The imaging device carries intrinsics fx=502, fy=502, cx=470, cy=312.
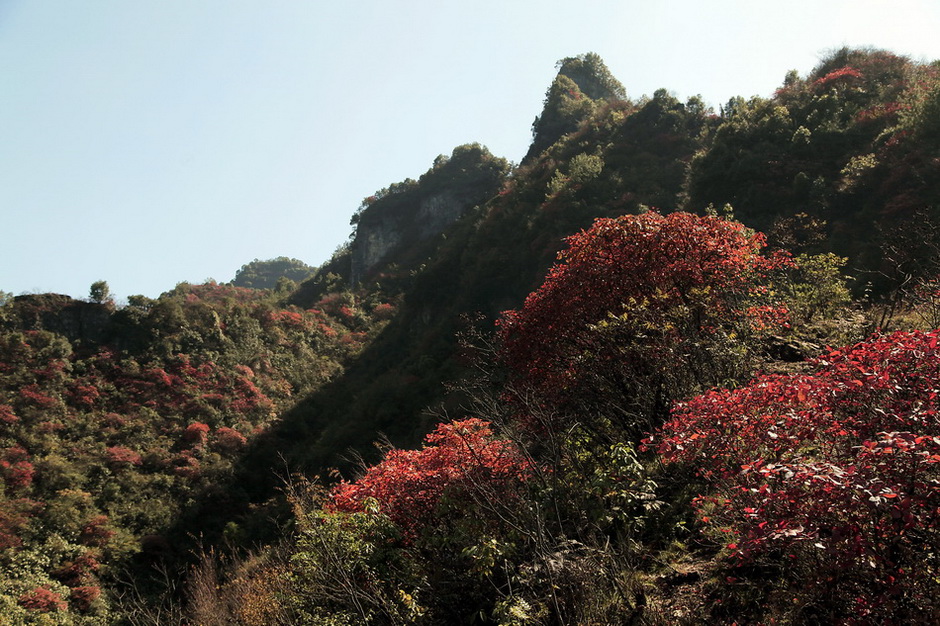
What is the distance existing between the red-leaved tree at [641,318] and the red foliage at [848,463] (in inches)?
103

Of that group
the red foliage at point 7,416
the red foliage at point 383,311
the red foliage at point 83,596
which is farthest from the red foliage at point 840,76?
the red foliage at point 7,416

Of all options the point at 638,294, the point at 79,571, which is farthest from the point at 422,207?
the point at 638,294

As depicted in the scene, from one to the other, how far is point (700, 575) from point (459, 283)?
27.7 meters

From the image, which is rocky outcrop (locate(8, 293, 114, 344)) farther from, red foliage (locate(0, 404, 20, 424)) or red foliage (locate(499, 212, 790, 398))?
red foliage (locate(499, 212, 790, 398))

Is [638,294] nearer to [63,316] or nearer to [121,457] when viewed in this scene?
[121,457]

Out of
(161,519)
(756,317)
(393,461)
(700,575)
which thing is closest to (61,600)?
(161,519)

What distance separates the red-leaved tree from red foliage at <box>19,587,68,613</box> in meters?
17.1

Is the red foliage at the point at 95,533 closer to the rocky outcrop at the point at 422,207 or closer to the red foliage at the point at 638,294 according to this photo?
the red foliage at the point at 638,294

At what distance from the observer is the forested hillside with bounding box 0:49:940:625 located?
3893 mm

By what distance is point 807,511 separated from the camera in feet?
10.5

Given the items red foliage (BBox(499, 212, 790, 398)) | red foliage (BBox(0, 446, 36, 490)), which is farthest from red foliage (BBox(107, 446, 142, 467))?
red foliage (BBox(499, 212, 790, 398))

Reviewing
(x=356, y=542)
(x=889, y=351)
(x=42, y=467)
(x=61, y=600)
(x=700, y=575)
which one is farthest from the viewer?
(x=42, y=467)

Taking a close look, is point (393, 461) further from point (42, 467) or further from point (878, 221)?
point (42, 467)

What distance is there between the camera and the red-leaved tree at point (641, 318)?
7387 millimetres
